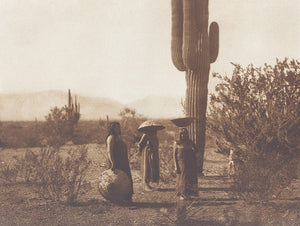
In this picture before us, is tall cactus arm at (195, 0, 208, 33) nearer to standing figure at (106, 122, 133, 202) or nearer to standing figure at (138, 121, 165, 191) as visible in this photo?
standing figure at (138, 121, 165, 191)

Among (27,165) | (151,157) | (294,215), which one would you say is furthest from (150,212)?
(27,165)

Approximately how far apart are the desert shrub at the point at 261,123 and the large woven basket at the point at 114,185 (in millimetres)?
2294

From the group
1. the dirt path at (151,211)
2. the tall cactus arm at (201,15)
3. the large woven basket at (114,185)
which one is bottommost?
the dirt path at (151,211)

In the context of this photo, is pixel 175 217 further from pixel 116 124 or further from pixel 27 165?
pixel 27 165

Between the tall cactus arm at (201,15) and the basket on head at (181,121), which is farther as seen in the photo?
the tall cactus arm at (201,15)

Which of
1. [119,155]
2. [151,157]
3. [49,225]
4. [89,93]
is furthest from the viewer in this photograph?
[89,93]

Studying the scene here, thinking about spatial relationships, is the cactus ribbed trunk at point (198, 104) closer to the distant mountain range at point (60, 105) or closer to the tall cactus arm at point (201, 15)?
the tall cactus arm at point (201, 15)

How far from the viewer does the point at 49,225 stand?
5.57 metres

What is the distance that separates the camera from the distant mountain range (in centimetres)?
6994

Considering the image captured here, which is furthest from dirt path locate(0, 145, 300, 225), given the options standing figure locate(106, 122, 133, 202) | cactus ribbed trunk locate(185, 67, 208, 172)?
cactus ribbed trunk locate(185, 67, 208, 172)

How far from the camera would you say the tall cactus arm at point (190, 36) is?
9180 mm

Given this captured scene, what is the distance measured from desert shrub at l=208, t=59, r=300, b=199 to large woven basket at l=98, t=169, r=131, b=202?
2.29 metres

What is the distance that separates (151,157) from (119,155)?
57.1 inches

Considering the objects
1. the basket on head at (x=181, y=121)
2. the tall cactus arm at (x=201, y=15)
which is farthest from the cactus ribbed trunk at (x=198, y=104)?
the basket on head at (x=181, y=121)
